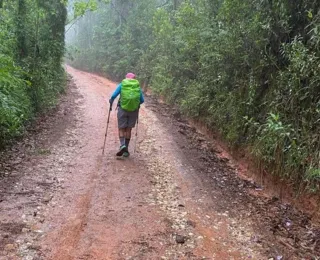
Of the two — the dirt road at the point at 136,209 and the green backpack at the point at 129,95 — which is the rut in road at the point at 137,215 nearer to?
the dirt road at the point at 136,209

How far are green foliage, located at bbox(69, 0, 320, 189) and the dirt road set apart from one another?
3.16ft

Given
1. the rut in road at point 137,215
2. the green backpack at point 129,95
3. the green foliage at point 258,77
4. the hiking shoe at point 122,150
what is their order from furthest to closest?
the hiking shoe at point 122,150, the green backpack at point 129,95, the green foliage at point 258,77, the rut in road at point 137,215

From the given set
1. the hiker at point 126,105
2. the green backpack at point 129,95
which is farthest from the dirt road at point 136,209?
the green backpack at point 129,95

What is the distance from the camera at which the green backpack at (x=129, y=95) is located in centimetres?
910

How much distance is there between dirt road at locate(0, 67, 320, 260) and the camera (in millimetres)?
5152

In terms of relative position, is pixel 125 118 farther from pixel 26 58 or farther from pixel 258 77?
pixel 26 58

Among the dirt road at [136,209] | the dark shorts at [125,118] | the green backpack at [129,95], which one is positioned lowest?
the dirt road at [136,209]

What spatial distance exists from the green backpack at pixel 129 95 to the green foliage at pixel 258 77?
2740 millimetres

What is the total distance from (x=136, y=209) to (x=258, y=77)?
504 cm

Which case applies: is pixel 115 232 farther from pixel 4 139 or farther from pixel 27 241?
pixel 4 139

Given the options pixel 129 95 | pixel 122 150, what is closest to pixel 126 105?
pixel 129 95

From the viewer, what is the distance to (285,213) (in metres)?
6.69

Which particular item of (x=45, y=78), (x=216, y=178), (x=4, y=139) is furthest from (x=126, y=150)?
(x=45, y=78)

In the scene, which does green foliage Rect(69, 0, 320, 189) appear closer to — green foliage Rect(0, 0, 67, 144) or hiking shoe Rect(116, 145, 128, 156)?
hiking shoe Rect(116, 145, 128, 156)
